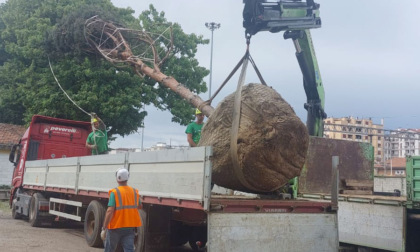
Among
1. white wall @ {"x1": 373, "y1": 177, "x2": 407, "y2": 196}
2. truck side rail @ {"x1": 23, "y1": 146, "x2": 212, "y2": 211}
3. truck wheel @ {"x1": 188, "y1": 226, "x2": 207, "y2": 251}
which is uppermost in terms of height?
white wall @ {"x1": 373, "y1": 177, "x2": 407, "y2": 196}

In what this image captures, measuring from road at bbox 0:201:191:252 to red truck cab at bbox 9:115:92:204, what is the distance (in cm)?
185

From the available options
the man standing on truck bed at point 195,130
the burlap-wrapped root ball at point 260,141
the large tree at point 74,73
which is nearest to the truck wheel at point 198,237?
the burlap-wrapped root ball at point 260,141

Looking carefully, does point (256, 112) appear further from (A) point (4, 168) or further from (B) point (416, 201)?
(A) point (4, 168)

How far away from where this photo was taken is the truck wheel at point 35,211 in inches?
460

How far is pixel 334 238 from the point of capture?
5.98 m

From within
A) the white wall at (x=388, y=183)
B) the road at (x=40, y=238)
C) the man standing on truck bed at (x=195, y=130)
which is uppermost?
the man standing on truck bed at (x=195, y=130)

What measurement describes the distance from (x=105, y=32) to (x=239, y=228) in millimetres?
9319

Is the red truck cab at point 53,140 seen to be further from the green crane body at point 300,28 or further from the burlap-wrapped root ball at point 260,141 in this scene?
the burlap-wrapped root ball at point 260,141

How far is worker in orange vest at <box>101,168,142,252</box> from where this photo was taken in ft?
18.0

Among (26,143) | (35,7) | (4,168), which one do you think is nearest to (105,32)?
(26,143)

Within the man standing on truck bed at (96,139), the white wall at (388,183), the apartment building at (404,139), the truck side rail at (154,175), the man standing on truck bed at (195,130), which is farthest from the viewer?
the apartment building at (404,139)

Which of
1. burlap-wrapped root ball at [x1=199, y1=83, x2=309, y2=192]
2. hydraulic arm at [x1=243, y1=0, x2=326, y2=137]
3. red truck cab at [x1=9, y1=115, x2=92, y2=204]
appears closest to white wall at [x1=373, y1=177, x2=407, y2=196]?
hydraulic arm at [x1=243, y1=0, x2=326, y2=137]

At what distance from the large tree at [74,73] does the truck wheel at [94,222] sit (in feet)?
26.0

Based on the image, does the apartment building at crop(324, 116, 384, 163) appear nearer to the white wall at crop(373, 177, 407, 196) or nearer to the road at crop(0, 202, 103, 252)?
the white wall at crop(373, 177, 407, 196)
